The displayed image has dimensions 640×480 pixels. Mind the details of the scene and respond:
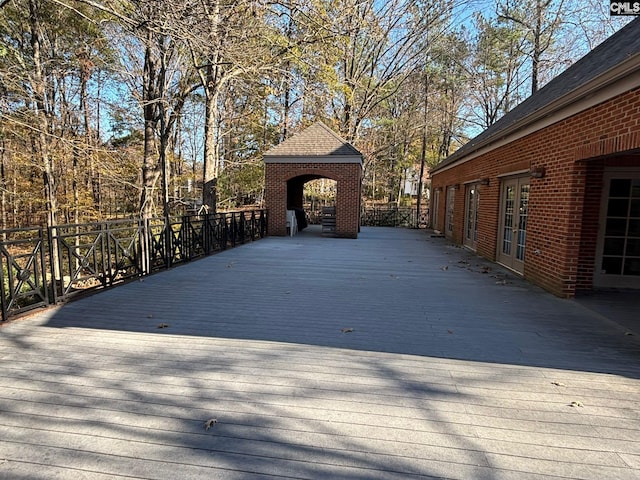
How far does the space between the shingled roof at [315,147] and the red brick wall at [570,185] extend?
6.64 metres

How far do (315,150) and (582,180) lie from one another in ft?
29.6

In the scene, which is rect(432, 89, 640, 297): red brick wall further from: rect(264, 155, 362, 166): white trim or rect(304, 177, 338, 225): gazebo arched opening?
rect(304, 177, 338, 225): gazebo arched opening

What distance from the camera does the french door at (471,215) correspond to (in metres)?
10.3

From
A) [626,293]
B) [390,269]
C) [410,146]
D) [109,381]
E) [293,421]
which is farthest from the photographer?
[410,146]

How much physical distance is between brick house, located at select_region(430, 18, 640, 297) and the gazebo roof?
591cm

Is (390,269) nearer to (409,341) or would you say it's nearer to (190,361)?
(409,341)

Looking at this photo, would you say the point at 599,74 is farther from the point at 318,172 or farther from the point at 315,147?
the point at 315,147

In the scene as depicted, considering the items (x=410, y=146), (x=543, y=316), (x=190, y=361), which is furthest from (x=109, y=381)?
(x=410, y=146)

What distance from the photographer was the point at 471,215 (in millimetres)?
10828

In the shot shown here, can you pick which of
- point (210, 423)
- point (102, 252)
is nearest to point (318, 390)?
point (210, 423)

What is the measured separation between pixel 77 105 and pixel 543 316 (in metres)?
17.6

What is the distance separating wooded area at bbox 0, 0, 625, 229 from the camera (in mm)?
8586

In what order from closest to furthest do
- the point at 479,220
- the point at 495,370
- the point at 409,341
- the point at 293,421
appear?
the point at 293,421
the point at 495,370
the point at 409,341
the point at 479,220

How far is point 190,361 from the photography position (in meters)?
2.98
